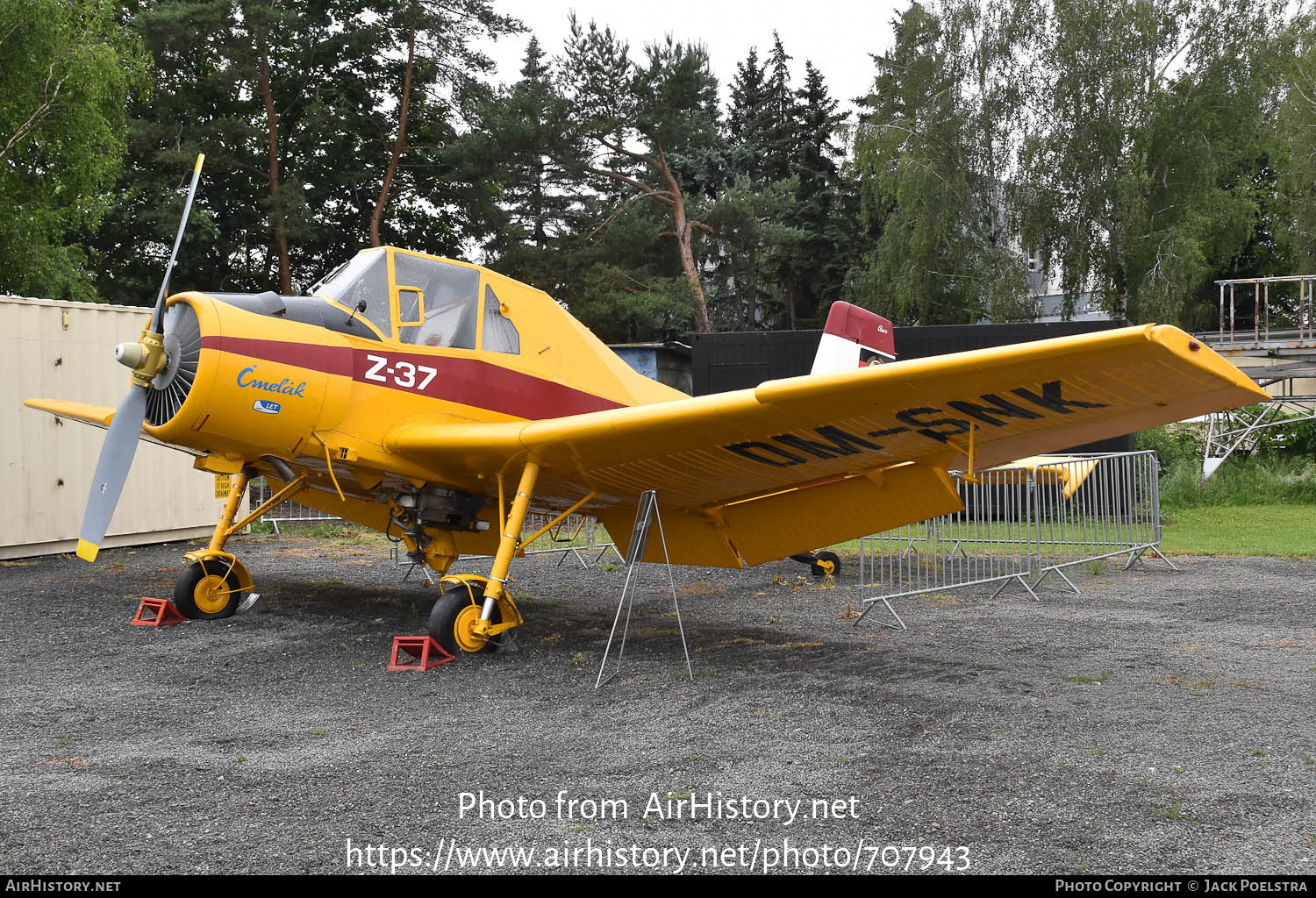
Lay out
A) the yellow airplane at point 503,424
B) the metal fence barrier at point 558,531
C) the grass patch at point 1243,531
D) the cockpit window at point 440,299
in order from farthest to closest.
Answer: the grass patch at point 1243,531 < the metal fence barrier at point 558,531 < the cockpit window at point 440,299 < the yellow airplane at point 503,424

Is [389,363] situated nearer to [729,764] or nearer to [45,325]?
[729,764]

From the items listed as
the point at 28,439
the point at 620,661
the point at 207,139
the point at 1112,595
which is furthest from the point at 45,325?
the point at 207,139

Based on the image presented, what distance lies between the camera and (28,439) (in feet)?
Result: 39.8

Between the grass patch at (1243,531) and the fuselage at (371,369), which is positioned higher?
the fuselage at (371,369)

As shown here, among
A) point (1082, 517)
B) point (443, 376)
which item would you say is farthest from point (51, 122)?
point (1082, 517)

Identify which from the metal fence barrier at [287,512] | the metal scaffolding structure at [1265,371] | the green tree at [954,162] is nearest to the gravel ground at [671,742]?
the metal fence barrier at [287,512]

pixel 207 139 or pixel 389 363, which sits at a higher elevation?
pixel 207 139

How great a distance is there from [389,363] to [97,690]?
9.29 feet

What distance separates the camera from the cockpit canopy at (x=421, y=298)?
717 cm

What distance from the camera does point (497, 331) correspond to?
7637 mm

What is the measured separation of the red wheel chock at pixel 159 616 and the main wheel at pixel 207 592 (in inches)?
2.2

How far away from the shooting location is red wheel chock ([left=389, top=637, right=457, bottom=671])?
6.61m

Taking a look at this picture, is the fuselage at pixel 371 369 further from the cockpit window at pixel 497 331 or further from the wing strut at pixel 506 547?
the wing strut at pixel 506 547

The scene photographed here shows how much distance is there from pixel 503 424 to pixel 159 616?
136 inches
